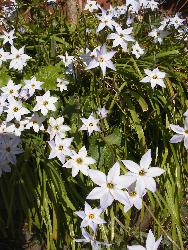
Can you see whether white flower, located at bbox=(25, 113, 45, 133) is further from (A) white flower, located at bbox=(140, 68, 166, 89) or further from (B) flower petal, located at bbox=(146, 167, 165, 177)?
(B) flower petal, located at bbox=(146, 167, 165, 177)

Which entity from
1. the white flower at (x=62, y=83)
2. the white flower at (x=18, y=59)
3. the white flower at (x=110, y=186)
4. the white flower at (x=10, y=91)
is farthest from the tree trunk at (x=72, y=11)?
the white flower at (x=110, y=186)

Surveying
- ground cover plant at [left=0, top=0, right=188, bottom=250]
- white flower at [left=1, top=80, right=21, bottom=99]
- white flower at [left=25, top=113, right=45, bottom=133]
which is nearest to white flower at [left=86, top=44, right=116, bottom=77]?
ground cover plant at [left=0, top=0, right=188, bottom=250]

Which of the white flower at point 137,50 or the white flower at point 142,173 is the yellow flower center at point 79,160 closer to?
the white flower at point 142,173

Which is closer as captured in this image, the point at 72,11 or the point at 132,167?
the point at 132,167

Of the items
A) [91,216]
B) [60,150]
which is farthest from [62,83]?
[91,216]

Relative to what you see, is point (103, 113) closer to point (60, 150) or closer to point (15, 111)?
point (60, 150)

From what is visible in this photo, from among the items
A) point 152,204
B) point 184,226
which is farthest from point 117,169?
point 184,226
